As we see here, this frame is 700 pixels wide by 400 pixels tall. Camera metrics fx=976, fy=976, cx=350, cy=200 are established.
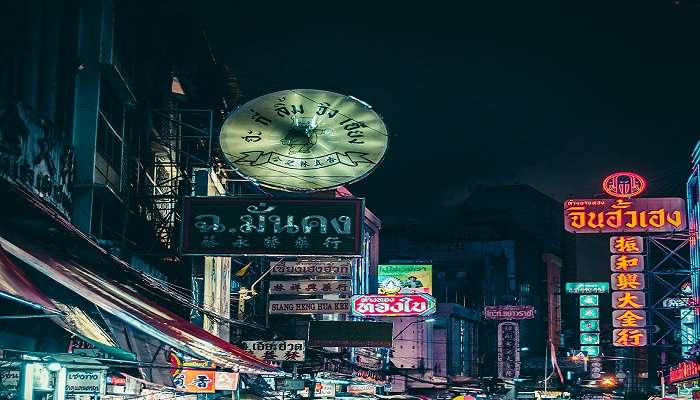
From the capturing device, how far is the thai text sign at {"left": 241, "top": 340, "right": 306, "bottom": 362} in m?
33.0

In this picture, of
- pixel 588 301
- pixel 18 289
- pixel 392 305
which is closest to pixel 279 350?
pixel 392 305

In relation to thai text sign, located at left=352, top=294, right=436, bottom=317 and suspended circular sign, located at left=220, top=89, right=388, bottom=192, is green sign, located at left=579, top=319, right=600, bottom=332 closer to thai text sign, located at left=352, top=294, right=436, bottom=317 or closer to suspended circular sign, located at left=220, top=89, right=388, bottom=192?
thai text sign, located at left=352, top=294, right=436, bottom=317

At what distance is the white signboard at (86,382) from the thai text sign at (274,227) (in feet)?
31.2

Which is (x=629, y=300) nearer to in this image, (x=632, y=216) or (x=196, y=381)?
(x=632, y=216)

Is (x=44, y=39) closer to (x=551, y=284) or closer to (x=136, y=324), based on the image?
(x=136, y=324)

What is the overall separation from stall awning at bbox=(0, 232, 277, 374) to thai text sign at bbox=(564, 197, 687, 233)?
3416cm

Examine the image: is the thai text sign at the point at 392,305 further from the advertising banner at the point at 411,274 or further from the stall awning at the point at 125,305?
the advertising banner at the point at 411,274

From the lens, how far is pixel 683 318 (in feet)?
175

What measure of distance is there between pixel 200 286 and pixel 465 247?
96937 millimetres

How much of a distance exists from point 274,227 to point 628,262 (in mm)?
27884

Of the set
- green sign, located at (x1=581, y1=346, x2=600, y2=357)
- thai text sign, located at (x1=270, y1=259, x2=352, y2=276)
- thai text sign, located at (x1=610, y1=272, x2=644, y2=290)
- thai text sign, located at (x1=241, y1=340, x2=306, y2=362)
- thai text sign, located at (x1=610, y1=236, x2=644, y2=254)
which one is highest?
thai text sign, located at (x1=610, y1=236, x2=644, y2=254)

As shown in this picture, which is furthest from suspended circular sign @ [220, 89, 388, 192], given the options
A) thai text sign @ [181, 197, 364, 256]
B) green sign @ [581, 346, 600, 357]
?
green sign @ [581, 346, 600, 357]

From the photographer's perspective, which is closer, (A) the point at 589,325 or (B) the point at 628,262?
(B) the point at 628,262

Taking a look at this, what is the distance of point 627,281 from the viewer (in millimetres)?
46750
